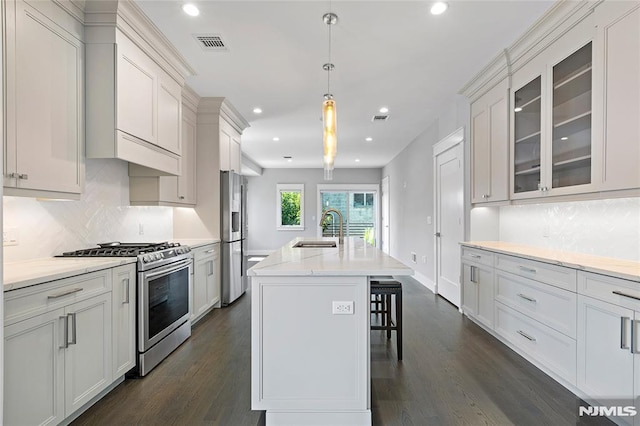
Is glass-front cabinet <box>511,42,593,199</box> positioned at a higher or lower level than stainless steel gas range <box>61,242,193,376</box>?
higher

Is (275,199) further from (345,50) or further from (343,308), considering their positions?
(343,308)

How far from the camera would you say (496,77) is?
3322 mm

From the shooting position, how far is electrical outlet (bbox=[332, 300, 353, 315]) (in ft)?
6.16

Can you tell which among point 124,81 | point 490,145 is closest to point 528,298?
point 490,145

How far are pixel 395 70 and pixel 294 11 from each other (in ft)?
4.34

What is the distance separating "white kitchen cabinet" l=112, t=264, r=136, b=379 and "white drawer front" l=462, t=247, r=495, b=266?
3.13 metres

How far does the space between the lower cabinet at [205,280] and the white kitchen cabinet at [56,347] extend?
1444 millimetres

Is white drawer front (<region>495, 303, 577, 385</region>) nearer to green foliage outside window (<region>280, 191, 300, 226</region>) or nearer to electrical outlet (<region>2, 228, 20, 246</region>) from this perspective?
electrical outlet (<region>2, 228, 20, 246</region>)

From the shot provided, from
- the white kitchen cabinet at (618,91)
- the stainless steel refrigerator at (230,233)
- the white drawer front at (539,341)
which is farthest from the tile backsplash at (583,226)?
the stainless steel refrigerator at (230,233)

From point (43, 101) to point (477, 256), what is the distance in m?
3.81

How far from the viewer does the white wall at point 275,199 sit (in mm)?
9867

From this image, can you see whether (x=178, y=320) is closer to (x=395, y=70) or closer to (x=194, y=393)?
(x=194, y=393)

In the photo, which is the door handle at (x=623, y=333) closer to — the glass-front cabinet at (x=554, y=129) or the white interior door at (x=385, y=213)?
the glass-front cabinet at (x=554, y=129)

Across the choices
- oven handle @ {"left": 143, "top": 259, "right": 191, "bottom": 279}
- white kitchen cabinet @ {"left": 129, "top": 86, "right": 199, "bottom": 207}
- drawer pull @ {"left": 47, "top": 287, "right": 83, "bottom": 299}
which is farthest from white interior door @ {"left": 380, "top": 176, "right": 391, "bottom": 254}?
drawer pull @ {"left": 47, "top": 287, "right": 83, "bottom": 299}
